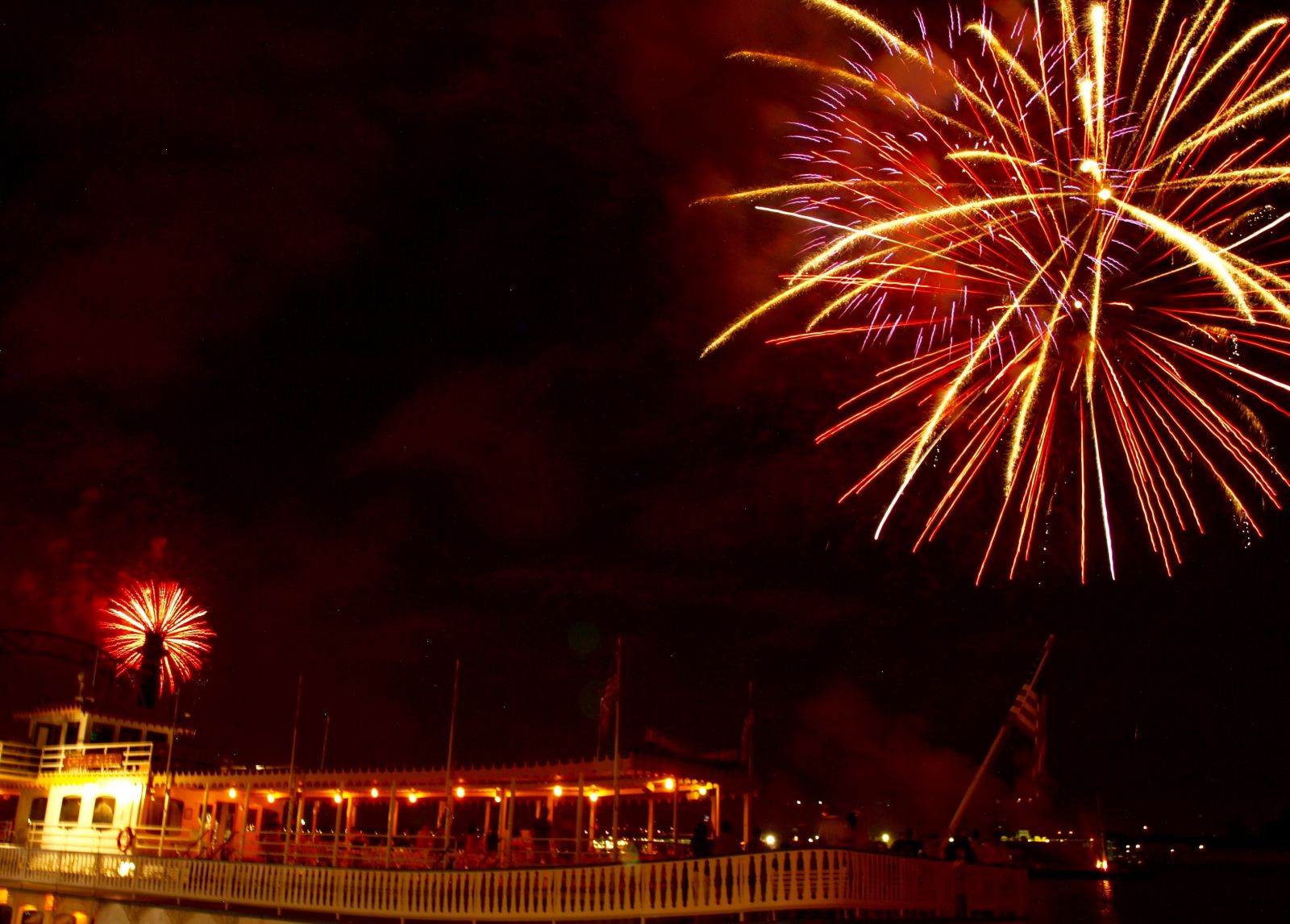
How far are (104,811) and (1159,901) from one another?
8831cm

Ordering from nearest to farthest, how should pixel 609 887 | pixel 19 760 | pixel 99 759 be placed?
pixel 609 887 → pixel 99 759 → pixel 19 760

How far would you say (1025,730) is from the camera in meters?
22.6

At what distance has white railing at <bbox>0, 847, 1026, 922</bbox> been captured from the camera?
14.9m

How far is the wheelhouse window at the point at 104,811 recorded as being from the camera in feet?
105

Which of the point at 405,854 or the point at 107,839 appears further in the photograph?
the point at 107,839

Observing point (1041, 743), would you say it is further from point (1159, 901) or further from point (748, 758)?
point (1159, 901)

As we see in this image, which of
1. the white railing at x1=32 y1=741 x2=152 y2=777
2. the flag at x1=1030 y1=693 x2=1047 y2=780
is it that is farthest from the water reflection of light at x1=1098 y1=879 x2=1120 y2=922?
the white railing at x1=32 y1=741 x2=152 y2=777

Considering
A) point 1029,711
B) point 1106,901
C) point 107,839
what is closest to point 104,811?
point 107,839

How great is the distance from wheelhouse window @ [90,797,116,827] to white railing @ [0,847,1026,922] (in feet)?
23.9

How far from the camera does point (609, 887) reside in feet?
55.4

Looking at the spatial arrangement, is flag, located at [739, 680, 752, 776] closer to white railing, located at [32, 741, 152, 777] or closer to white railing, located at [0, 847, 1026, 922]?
white railing, located at [0, 847, 1026, 922]

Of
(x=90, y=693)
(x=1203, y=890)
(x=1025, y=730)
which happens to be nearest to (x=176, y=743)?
(x=90, y=693)

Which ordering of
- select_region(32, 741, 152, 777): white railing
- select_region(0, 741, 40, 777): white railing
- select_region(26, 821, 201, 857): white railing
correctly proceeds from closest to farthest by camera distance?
select_region(26, 821, 201, 857): white railing
select_region(32, 741, 152, 777): white railing
select_region(0, 741, 40, 777): white railing

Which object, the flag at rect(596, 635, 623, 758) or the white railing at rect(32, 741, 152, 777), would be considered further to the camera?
the white railing at rect(32, 741, 152, 777)
